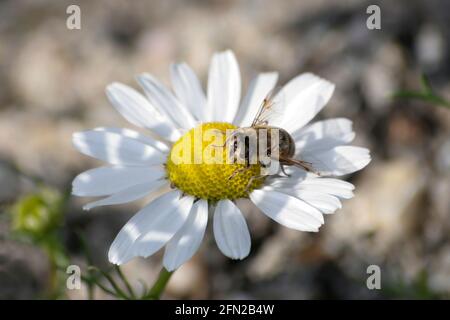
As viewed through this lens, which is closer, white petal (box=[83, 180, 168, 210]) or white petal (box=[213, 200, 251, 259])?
white petal (box=[213, 200, 251, 259])

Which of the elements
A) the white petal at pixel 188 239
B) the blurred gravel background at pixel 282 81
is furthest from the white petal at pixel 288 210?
the blurred gravel background at pixel 282 81

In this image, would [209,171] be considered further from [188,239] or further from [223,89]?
[223,89]

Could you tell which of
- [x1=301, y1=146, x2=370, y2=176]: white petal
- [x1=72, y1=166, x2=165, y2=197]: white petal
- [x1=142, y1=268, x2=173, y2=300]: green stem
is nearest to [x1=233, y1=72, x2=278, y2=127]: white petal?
[x1=301, y1=146, x2=370, y2=176]: white petal

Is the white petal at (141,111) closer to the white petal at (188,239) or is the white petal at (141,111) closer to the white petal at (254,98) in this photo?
the white petal at (254,98)

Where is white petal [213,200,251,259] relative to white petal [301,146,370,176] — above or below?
below

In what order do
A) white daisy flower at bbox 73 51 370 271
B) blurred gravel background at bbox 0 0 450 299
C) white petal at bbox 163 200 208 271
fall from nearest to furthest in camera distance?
white petal at bbox 163 200 208 271 → white daisy flower at bbox 73 51 370 271 → blurred gravel background at bbox 0 0 450 299

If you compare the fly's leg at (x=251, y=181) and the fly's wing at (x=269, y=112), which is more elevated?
the fly's wing at (x=269, y=112)

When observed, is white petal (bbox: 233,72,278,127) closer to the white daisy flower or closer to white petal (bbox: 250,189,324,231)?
the white daisy flower
